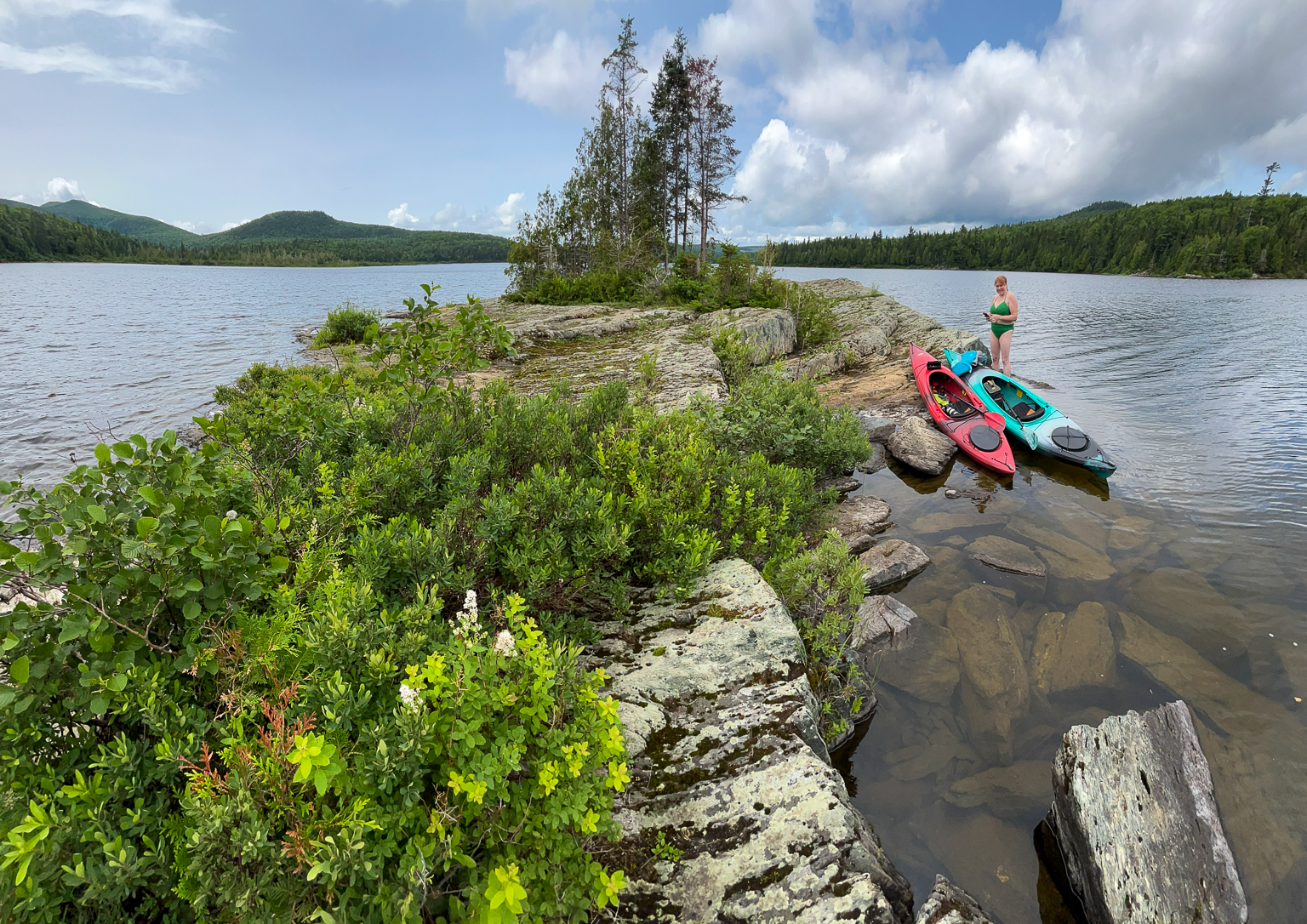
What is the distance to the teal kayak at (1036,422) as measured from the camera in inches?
459

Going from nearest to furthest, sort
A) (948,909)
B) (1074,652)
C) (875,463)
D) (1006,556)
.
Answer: (948,909)
(1074,652)
(1006,556)
(875,463)

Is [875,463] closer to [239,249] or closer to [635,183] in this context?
[635,183]

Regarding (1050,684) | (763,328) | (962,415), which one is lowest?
(1050,684)

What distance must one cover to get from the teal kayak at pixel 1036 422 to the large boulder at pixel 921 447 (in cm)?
171

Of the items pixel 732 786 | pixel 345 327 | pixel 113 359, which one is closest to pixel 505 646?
pixel 732 786

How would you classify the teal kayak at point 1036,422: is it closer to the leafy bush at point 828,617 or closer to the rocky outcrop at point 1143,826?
the rocky outcrop at point 1143,826

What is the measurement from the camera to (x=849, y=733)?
5277 mm

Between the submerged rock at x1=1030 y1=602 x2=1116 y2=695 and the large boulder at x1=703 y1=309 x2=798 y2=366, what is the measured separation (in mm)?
9276

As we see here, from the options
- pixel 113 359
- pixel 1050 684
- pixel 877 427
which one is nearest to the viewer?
pixel 1050 684

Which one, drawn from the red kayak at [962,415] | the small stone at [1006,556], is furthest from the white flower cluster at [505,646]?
the red kayak at [962,415]

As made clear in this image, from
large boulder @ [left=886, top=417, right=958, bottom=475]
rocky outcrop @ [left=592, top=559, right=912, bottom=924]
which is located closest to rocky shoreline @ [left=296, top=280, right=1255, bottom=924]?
rocky outcrop @ [left=592, top=559, right=912, bottom=924]

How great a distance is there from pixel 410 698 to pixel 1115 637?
8215 mm

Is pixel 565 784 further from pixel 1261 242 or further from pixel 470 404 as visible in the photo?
pixel 1261 242

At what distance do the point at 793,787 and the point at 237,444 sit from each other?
461cm
